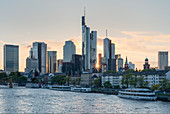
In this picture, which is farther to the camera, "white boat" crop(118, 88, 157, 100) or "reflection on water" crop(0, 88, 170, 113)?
"white boat" crop(118, 88, 157, 100)

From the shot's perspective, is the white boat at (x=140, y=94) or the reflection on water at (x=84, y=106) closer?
the reflection on water at (x=84, y=106)

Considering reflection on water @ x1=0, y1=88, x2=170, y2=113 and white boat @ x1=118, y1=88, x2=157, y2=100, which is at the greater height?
white boat @ x1=118, y1=88, x2=157, y2=100

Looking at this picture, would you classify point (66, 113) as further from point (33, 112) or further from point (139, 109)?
point (139, 109)

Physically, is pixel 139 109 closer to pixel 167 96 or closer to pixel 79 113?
pixel 79 113

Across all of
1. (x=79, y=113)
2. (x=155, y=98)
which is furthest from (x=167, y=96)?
(x=79, y=113)

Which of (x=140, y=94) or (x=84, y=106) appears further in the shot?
(x=140, y=94)

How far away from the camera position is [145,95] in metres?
120

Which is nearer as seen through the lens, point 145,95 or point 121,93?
point 145,95

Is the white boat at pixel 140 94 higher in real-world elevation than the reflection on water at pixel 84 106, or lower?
higher

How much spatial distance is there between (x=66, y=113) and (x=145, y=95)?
4707cm

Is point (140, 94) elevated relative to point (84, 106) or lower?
elevated

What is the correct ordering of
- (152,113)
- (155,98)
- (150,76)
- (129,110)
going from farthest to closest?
(150,76), (155,98), (129,110), (152,113)

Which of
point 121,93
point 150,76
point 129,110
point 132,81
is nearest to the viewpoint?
point 129,110

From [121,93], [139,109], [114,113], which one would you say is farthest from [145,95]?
[114,113]
